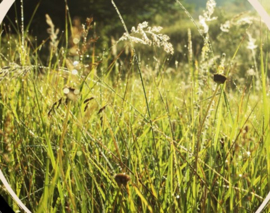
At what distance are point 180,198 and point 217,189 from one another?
0.37 feet

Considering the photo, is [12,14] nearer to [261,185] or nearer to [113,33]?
[113,33]

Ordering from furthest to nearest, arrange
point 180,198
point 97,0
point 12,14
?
1. point 12,14
2. point 97,0
3. point 180,198

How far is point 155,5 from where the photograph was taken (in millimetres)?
844

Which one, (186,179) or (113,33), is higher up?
(113,33)

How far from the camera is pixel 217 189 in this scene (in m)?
0.72

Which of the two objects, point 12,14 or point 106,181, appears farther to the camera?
point 12,14

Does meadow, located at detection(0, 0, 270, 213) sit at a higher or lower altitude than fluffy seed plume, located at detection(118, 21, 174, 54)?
lower

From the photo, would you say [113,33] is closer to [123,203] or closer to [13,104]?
[13,104]

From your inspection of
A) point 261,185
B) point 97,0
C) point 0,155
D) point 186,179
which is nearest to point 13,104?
point 0,155

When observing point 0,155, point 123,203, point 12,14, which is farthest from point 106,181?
point 12,14

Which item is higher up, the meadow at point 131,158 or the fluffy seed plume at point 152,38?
the fluffy seed plume at point 152,38

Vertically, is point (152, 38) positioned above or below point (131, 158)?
above

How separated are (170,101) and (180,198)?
408mm

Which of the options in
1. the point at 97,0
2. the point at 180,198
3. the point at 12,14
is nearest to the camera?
the point at 180,198
